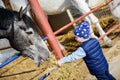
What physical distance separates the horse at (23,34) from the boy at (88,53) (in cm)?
102

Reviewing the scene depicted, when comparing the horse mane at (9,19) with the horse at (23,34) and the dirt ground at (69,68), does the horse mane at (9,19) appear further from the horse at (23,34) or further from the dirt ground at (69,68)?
the dirt ground at (69,68)

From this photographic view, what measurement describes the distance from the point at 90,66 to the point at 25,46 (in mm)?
1235

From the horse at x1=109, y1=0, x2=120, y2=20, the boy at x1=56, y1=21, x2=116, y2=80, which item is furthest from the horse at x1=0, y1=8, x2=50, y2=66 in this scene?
the horse at x1=109, y1=0, x2=120, y2=20

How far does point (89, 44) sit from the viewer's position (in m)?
3.26

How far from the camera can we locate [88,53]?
3.26m

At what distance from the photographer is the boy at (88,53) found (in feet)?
10.5

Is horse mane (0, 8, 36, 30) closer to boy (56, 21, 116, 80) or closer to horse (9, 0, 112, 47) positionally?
boy (56, 21, 116, 80)

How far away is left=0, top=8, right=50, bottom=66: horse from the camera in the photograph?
4.24 meters

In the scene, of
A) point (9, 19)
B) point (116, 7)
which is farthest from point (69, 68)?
point (116, 7)

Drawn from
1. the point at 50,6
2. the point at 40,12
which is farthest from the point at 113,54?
the point at 50,6

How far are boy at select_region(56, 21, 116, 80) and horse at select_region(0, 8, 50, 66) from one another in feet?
3.36

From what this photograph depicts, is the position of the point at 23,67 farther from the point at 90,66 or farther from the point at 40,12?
the point at 90,66

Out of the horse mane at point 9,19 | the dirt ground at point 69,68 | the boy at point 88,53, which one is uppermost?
the horse mane at point 9,19

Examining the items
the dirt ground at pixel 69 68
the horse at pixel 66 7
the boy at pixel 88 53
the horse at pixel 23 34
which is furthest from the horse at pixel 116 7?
the boy at pixel 88 53
